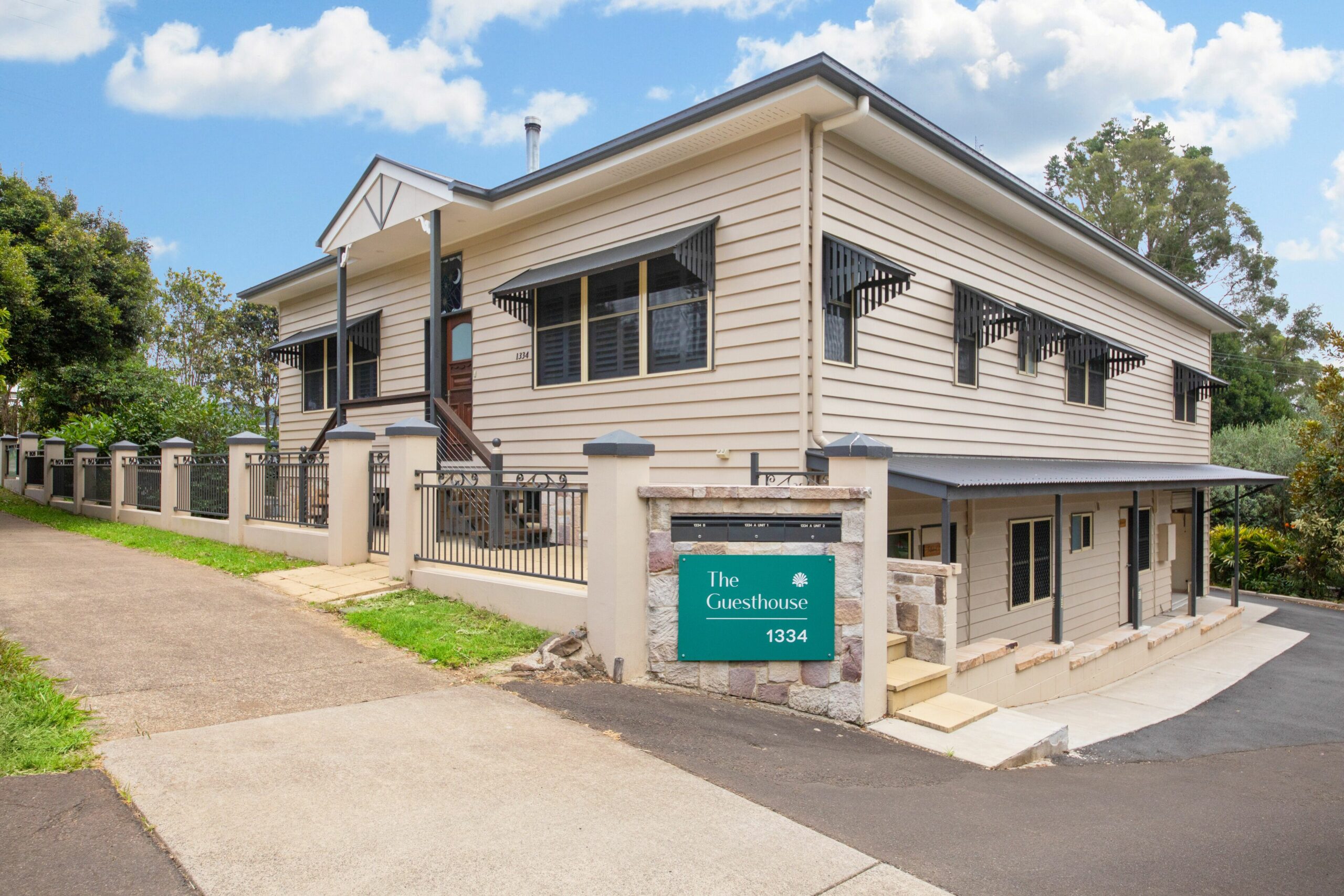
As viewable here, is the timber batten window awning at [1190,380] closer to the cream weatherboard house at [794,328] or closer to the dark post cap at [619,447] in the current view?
the cream weatherboard house at [794,328]

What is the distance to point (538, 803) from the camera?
3.86 meters

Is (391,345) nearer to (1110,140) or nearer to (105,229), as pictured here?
(105,229)

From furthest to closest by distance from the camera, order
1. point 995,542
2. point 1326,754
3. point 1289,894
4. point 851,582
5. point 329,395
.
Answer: point 329,395 < point 995,542 < point 1326,754 < point 851,582 < point 1289,894

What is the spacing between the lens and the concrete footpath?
3191 mm

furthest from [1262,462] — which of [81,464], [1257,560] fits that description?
[81,464]

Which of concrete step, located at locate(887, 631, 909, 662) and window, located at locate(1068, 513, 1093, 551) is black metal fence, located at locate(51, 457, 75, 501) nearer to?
concrete step, located at locate(887, 631, 909, 662)

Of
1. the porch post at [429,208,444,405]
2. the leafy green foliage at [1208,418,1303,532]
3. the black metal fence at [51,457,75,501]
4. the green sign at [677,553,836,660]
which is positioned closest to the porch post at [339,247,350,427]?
the porch post at [429,208,444,405]

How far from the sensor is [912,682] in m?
6.41

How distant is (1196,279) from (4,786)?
3992 cm

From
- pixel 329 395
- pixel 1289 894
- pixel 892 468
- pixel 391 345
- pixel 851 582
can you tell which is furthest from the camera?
pixel 329 395

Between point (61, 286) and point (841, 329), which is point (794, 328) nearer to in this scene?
point (841, 329)

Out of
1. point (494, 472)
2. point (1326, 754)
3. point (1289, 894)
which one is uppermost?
point (494, 472)

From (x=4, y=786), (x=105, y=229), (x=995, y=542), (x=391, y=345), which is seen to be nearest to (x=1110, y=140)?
(x=995, y=542)

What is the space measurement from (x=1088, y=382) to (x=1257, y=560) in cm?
1148
